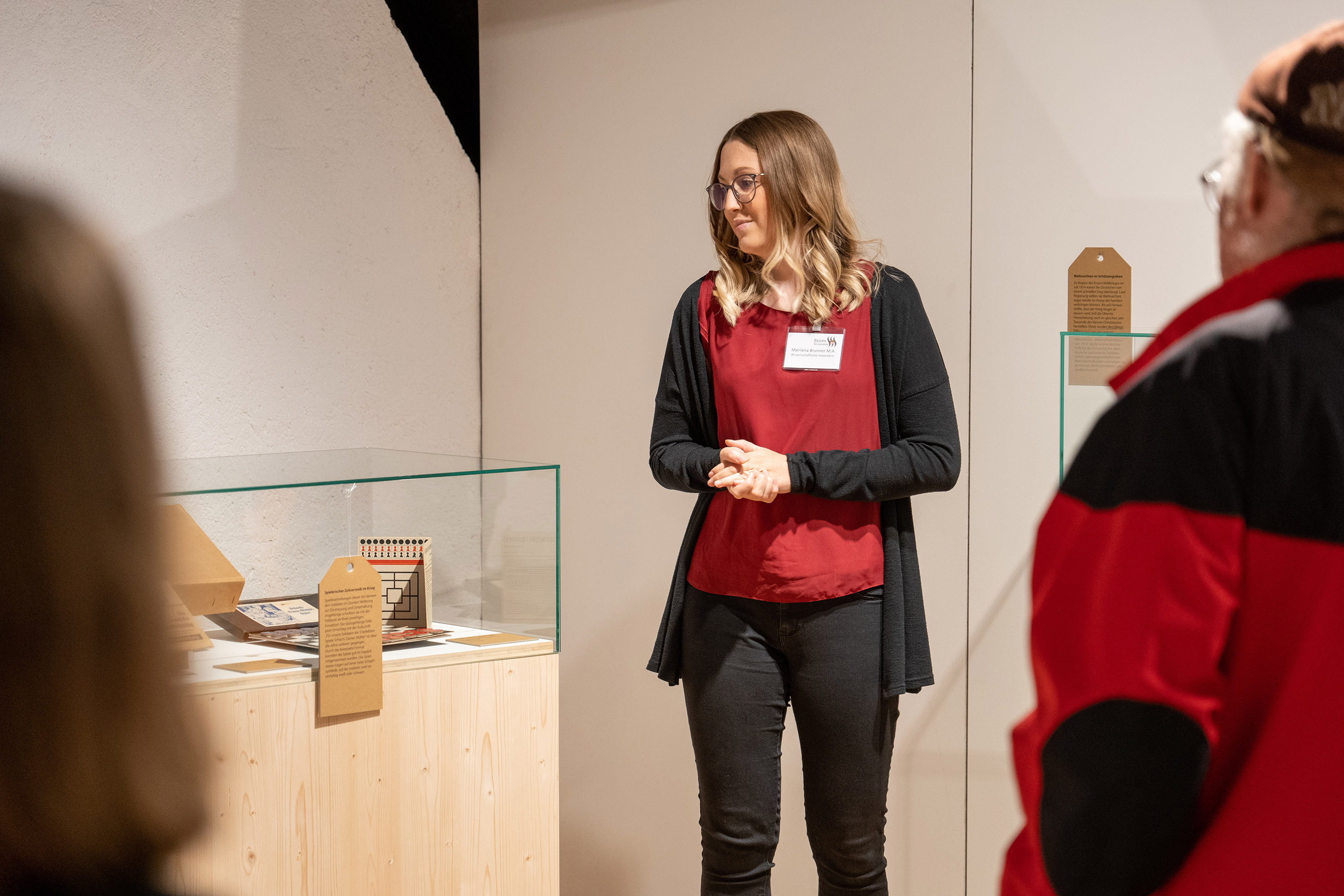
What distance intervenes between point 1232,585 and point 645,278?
2.32 metres

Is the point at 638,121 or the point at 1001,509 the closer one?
the point at 1001,509

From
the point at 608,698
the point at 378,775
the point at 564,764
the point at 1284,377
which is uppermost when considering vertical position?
the point at 1284,377

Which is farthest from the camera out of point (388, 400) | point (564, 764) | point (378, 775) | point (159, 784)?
point (564, 764)

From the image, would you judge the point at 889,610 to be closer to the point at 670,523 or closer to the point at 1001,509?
the point at 1001,509

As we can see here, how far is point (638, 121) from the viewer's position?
2.87 meters

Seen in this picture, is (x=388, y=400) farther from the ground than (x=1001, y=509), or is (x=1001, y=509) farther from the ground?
(x=388, y=400)

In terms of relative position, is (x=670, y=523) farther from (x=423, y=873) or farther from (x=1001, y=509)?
(x=423, y=873)

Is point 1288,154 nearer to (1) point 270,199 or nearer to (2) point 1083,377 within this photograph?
(2) point 1083,377

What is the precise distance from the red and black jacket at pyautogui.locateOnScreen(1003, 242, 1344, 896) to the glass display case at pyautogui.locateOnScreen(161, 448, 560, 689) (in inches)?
45.0

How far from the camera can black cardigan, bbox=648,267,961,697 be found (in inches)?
66.4

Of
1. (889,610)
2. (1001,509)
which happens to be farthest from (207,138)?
(1001,509)

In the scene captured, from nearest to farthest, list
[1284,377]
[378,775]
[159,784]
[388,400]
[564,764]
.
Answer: [159,784], [1284,377], [378,775], [388,400], [564,764]

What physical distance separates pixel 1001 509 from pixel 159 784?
87.9 inches

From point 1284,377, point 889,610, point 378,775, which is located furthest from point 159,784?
point 889,610
